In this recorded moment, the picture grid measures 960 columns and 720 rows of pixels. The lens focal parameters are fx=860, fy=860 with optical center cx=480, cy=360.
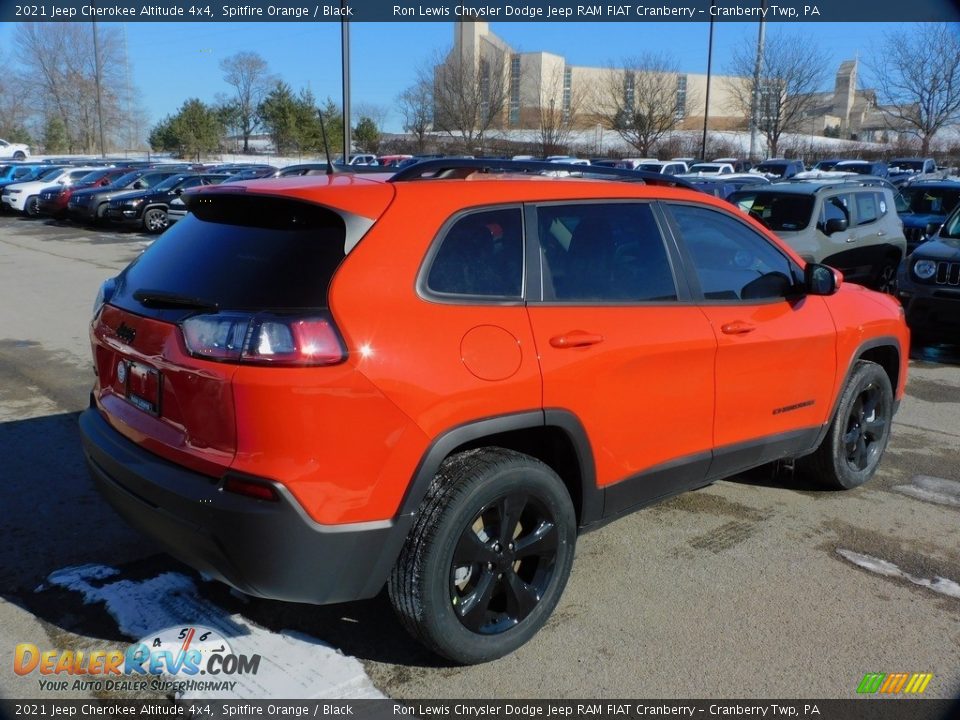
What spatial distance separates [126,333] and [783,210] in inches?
377

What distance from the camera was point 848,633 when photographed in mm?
3465

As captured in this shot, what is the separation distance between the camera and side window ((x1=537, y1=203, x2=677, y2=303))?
3.43 m

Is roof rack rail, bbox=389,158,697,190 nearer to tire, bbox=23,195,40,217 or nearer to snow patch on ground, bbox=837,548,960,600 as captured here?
snow patch on ground, bbox=837,548,960,600

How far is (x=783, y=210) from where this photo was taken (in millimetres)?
11031

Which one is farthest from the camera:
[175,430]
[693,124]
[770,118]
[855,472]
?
[693,124]

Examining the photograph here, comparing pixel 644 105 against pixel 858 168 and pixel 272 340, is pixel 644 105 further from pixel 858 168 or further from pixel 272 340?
pixel 272 340

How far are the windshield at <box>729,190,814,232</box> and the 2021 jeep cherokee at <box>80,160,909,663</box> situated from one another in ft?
24.2

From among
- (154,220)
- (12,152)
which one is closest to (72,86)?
(12,152)

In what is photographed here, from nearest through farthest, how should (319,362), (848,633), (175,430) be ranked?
(319,362) → (175,430) → (848,633)

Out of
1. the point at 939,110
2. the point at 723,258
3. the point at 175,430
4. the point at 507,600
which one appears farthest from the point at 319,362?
the point at 939,110

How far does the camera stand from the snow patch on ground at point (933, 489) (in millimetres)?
4934

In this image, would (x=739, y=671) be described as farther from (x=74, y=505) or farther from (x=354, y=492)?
(x=74, y=505)

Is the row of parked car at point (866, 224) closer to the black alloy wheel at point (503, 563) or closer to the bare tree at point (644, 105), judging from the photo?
the black alloy wheel at point (503, 563)

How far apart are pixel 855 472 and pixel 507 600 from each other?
9.03 feet
